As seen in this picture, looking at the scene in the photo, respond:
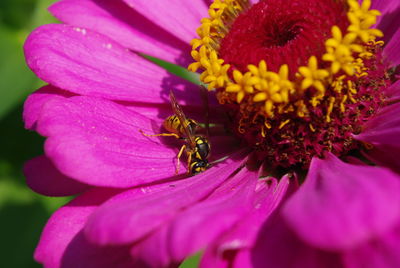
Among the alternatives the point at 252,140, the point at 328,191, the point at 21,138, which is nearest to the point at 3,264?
the point at 21,138

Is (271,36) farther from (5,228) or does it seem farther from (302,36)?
(5,228)

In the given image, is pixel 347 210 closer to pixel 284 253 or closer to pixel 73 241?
pixel 284 253

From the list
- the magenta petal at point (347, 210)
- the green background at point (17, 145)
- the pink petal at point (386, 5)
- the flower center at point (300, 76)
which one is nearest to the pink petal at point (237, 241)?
the magenta petal at point (347, 210)

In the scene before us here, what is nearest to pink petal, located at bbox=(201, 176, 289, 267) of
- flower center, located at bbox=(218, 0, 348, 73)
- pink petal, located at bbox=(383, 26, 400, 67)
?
flower center, located at bbox=(218, 0, 348, 73)

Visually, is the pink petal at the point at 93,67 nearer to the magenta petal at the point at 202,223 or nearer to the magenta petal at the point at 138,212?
the magenta petal at the point at 138,212

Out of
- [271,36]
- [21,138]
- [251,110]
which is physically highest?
[271,36]

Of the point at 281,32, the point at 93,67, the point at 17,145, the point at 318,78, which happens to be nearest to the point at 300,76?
the point at 318,78
